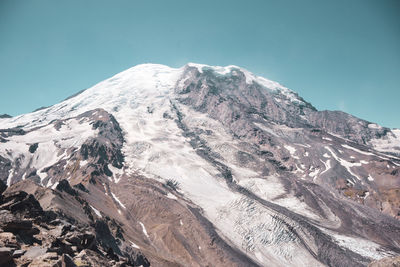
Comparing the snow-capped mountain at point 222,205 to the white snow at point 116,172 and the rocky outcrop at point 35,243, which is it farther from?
the rocky outcrop at point 35,243

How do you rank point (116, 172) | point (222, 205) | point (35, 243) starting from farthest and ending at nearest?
point (116, 172) < point (222, 205) < point (35, 243)

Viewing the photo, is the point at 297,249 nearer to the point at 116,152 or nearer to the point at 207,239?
the point at 207,239

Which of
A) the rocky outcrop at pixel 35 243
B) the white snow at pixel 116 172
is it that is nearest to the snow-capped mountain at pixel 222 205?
the white snow at pixel 116 172

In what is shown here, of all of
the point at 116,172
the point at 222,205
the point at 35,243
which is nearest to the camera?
the point at 35,243

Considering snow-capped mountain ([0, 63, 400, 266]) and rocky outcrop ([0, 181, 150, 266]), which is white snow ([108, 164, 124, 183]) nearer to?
snow-capped mountain ([0, 63, 400, 266])

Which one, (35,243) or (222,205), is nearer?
(35,243)

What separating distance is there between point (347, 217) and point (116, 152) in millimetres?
143302

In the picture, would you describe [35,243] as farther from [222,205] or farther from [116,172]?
[116,172]

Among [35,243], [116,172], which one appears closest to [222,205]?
[116,172]

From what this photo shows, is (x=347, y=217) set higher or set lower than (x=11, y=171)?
higher

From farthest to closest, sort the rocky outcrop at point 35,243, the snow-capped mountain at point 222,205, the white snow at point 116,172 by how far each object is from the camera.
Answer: the white snow at point 116,172 → the snow-capped mountain at point 222,205 → the rocky outcrop at point 35,243

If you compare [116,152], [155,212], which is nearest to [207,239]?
[155,212]

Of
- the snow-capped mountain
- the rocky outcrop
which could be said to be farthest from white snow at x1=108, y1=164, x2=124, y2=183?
the rocky outcrop

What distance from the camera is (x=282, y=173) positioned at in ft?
636
